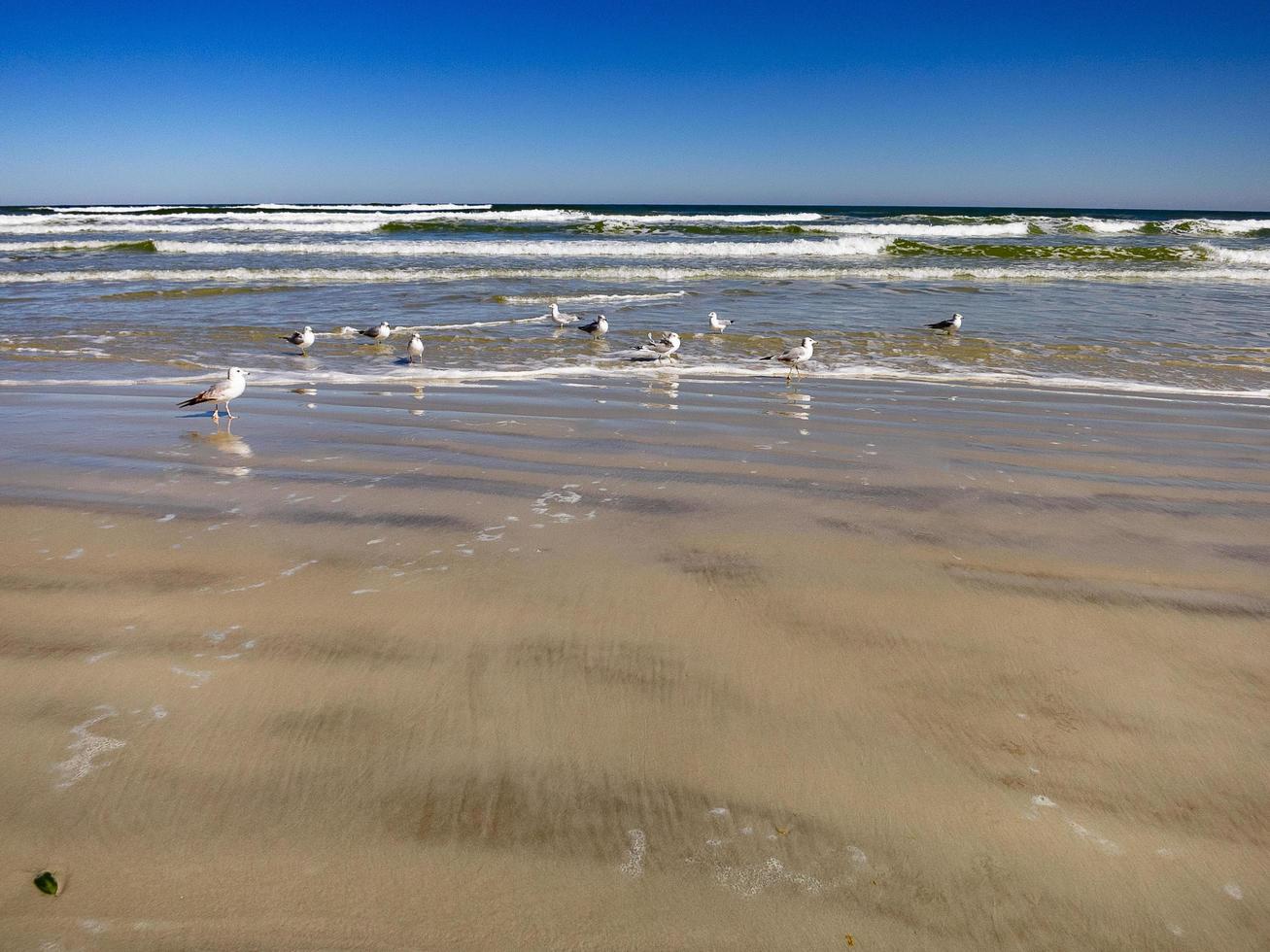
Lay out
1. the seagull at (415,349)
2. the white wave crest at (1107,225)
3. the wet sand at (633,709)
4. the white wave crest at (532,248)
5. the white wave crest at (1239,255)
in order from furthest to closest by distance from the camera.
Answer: the white wave crest at (1107,225) → the white wave crest at (1239,255) → the white wave crest at (532,248) → the seagull at (415,349) → the wet sand at (633,709)

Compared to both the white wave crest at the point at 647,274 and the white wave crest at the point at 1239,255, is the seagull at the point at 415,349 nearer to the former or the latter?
the white wave crest at the point at 647,274

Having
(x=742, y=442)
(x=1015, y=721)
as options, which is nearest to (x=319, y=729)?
(x=1015, y=721)

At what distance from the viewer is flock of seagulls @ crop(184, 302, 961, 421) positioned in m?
6.67

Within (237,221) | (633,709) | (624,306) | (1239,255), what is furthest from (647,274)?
(237,221)

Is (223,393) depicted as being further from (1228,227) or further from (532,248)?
(1228,227)

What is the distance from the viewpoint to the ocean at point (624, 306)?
9305 mm

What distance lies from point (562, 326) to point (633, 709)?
34.5 ft

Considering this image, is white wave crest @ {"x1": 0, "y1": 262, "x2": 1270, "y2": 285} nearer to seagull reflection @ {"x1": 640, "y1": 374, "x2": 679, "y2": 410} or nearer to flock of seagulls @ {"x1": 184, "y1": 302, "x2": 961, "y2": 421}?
flock of seagulls @ {"x1": 184, "y1": 302, "x2": 961, "y2": 421}

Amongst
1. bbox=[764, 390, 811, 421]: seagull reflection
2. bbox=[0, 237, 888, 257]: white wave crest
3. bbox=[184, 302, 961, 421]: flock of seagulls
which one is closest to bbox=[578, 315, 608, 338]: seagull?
bbox=[184, 302, 961, 421]: flock of seagulls

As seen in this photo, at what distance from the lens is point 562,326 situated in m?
12.6

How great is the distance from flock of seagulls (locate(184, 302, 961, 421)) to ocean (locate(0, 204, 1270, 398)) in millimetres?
185

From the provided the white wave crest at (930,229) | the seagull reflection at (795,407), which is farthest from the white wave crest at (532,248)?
the seagull reflection at (795,407)

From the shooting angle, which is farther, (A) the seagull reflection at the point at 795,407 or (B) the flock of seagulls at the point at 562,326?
(A) the seagull reflection at the point at 795,407

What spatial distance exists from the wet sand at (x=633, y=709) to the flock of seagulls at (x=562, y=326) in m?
1.70
